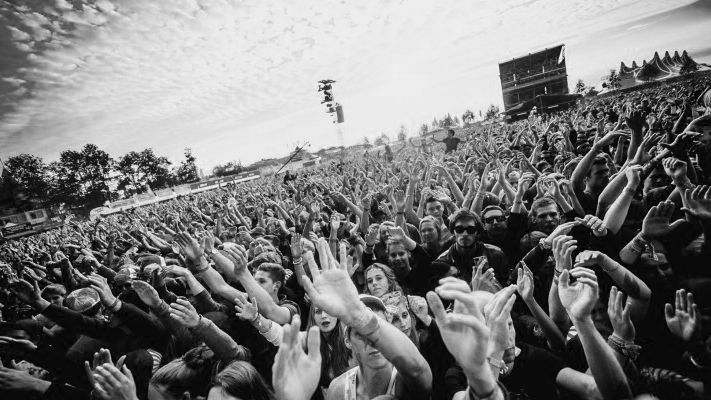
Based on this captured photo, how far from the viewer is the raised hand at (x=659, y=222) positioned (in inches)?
92.4

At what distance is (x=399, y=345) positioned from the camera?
4.83ft

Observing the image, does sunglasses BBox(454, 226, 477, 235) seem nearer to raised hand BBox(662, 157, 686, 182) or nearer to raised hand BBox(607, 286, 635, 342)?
raised hand BBox(607, 286, 635, 342)

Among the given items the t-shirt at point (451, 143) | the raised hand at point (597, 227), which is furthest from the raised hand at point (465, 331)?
the t-shirt at point (451, 143)

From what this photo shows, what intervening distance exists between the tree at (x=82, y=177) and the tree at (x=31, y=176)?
1288 millimetres

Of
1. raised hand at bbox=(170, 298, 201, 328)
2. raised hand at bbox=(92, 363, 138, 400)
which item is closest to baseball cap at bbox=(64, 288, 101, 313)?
raised hand at bbox=(170, 298, 201, 328)

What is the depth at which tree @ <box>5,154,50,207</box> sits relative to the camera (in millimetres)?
56562

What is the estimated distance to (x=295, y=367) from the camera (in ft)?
5.28

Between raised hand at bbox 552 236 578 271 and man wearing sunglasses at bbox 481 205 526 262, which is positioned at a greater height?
raised hand at bbox 552 236 578 271

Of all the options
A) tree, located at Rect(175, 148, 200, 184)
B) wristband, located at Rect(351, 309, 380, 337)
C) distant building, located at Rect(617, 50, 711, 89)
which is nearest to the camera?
wristband, located at Rect(351, 309, 380, 337)

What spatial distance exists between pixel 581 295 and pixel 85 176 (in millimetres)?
90995

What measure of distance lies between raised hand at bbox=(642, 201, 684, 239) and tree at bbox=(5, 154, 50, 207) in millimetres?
78739

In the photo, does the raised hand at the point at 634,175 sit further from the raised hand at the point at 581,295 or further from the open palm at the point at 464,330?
the open palm at the point at 464,330

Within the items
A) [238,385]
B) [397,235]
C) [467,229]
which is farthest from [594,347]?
[397,235]

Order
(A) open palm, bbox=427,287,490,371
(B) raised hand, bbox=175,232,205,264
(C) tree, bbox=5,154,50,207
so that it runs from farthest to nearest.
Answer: (C) tree, bbox=5,154,50,207, (B) raised hand, bbox=175,232,205,264, (A) open palm, bbox=427,287,490,371
